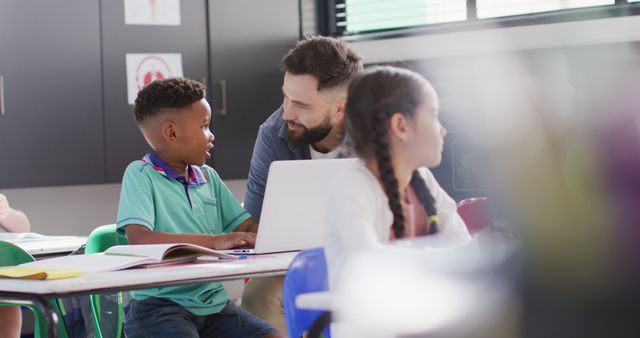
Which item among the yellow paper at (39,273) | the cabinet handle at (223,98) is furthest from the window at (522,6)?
the yellow paper at (39,273)

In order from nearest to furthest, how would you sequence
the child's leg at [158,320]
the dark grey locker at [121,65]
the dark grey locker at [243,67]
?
the child's leg at [158,320] → the dark grey locker at [121,65] → the dark grey locker at [243,67]

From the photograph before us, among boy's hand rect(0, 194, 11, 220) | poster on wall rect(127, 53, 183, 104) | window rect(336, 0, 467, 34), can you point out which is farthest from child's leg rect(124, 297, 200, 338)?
window rect(336, 0, 467, 34)

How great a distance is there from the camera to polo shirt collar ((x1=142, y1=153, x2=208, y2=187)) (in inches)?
85.0

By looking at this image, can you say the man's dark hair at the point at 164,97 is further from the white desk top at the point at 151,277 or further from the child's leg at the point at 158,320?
the white desk top at the point at 151,277

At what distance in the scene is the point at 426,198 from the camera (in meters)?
1.47

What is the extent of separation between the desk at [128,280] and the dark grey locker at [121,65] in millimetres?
2502

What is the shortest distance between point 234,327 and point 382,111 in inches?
34.3

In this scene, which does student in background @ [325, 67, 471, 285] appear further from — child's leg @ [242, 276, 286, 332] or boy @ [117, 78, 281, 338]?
child's leg @ [242, 276, 286, 332]

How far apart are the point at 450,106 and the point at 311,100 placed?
177 cm

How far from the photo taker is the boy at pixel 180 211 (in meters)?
1.99

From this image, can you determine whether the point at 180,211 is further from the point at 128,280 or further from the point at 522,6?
the point at 522,6

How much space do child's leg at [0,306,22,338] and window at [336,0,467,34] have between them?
2.55 m

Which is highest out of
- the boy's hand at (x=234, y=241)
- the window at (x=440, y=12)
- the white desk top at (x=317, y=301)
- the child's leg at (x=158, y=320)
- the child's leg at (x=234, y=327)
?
the window at (x=440, y=12)

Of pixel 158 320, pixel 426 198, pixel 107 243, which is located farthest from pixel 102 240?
pixel 426 198
